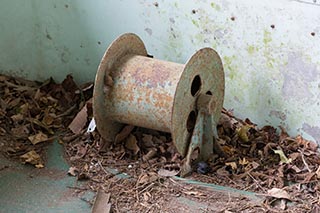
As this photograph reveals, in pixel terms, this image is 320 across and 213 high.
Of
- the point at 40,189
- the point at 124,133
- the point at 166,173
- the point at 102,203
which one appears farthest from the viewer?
the point at 124,133

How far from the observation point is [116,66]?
361 cm

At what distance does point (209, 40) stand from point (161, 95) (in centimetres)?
56

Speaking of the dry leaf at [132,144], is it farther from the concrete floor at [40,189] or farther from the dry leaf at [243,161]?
the dry leaf at [243,161]

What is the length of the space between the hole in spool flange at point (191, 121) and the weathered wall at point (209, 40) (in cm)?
38

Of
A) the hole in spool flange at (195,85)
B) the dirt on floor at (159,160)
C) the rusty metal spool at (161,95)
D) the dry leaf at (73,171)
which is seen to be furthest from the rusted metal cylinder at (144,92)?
the dry leaf at (73,171)

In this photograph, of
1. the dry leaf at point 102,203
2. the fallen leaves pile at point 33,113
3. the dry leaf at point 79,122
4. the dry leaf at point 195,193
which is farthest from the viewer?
the dry leaf at point 79,122

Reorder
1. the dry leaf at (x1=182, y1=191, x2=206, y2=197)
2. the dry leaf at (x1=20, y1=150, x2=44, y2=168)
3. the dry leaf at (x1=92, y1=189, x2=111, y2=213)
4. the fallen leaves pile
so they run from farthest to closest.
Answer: the fallen leaves pile < the dry leaf at (x1=20, y1=150, x2=44, y2=168) < the dry leaf at (x1=182, y1=191, x2=206, y2=197) < the dry leaf at (x1=92, y1=189, x2=111, y2=213)

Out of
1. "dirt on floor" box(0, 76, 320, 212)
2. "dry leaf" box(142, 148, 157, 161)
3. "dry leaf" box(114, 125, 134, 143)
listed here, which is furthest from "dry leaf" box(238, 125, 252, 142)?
"dry leaf" box(114, 125, 134, 143)

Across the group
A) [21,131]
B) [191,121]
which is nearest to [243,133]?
[191,121]

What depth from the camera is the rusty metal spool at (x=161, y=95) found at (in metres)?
3.46

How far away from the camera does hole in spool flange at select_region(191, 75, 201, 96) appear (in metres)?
3.57

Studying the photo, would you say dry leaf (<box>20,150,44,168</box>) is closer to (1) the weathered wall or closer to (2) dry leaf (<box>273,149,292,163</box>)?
(1) the weathered wall

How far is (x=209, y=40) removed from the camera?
12.5ft

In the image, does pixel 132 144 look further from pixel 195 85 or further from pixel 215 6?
pixel 215 6
